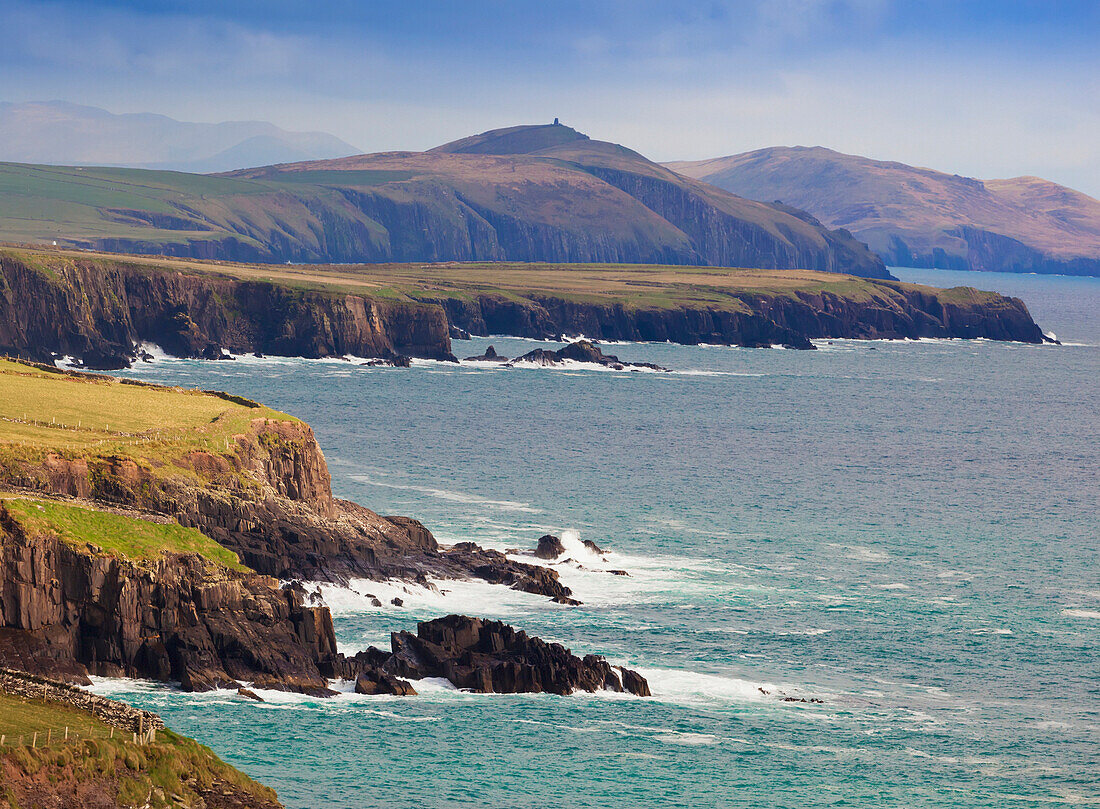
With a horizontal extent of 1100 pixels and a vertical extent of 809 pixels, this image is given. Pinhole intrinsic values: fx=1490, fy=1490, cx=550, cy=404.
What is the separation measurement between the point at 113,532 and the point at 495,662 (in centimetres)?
1767

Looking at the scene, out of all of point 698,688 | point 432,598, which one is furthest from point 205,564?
point 698,688

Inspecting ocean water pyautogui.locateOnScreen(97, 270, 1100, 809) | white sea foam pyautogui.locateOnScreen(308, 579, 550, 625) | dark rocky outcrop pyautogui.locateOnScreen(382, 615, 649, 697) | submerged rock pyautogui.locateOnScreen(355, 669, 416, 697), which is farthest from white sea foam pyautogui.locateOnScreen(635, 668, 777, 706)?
submerged rock pyautogui.locateOnScreen(355, 669, 416, 697)

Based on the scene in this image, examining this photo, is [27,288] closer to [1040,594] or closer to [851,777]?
[1040,594]

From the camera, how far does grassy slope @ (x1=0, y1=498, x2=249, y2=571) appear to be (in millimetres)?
62438

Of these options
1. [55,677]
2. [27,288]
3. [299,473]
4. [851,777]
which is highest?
[27,288]

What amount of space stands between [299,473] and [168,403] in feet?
38.8

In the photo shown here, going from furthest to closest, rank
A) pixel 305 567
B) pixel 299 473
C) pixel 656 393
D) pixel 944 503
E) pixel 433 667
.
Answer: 1. pixel 656 393
2. pixel 944 503
3. pixel 299 473
4. pixel 305 567
5. pixel 433 667

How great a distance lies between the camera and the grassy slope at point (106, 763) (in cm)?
4038

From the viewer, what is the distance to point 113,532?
213ft

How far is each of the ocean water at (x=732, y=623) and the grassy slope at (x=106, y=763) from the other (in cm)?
729

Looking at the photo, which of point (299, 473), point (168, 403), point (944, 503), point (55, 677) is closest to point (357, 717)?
point (55, 677)

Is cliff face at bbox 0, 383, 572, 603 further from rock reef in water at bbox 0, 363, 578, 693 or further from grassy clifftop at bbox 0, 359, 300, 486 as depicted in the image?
grassy clifftop at bbox 0, 359, 300, 486

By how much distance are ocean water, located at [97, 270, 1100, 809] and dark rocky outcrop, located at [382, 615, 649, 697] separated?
112 cm

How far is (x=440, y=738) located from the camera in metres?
58.6
